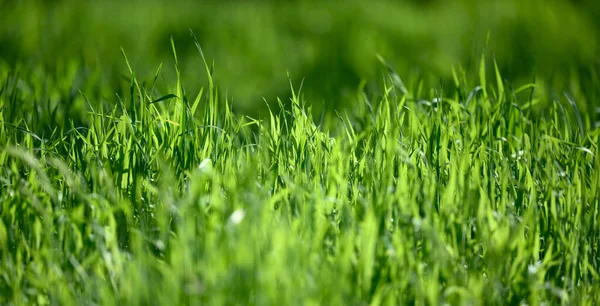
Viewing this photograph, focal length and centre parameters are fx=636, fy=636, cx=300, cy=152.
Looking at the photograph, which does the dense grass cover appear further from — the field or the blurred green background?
the blurred green background

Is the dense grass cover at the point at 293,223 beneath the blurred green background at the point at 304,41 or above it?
above

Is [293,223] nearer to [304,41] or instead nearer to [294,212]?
[294,212]

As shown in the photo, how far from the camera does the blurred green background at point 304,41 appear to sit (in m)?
3.54

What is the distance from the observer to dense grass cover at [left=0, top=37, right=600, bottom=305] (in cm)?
122

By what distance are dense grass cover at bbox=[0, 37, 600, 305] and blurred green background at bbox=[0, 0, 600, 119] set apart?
1.23 m

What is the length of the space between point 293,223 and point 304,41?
11.8 ft

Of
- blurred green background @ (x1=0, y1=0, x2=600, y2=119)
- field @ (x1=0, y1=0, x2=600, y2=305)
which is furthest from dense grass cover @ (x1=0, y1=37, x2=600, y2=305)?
blurred green background @ (x1=0, y1=0, x2=600, y2=119)

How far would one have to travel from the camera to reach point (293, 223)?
1.37 meters

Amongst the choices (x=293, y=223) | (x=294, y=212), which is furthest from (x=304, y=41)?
(x=293, y=223)

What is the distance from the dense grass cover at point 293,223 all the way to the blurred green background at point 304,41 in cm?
123

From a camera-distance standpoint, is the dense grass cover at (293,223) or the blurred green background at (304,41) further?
the blurred green background at (304,41)

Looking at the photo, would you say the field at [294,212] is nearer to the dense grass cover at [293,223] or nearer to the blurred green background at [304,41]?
the dense grass cover at [293,223]

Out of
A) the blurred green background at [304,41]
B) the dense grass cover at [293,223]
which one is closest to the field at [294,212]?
the dense grass cover at [293,223]

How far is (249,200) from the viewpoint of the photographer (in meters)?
1.36
